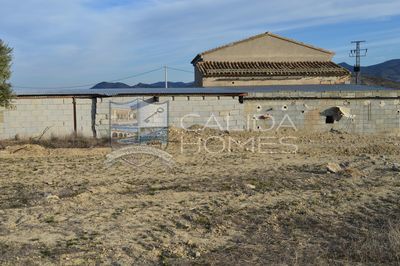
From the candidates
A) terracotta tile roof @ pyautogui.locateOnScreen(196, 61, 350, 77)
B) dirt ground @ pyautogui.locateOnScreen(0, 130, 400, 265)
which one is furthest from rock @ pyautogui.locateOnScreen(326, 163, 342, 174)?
terracotta tile roof @ pyautogui.locateOnScreen(196, 61, 350, 77)

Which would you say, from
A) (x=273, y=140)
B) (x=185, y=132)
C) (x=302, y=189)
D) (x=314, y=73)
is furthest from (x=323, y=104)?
(x=302, y=189)

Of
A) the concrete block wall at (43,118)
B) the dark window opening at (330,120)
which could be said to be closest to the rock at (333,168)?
the dark window opening at (330,120)

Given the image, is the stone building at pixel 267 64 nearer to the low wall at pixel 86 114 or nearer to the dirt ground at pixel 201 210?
the low wall at pixel 86 114

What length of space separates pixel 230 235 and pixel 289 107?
50.0ft

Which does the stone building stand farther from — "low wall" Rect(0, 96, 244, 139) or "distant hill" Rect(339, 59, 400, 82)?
"distant hill" Rect(339, 59, 400, 82)

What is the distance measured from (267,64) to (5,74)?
1895 cm

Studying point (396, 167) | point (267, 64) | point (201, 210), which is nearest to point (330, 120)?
point (396, 167)

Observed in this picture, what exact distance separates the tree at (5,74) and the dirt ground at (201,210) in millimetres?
2411

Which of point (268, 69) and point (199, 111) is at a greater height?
point (268, 69)

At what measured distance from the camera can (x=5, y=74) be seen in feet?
54.8

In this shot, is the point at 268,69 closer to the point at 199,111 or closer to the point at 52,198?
the point at 199,111

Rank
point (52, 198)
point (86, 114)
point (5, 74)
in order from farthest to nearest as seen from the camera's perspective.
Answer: point (86, 114)
point (5, 74)
point (52, 198)

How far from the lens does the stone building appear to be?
30.0m

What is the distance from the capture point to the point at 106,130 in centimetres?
2009
